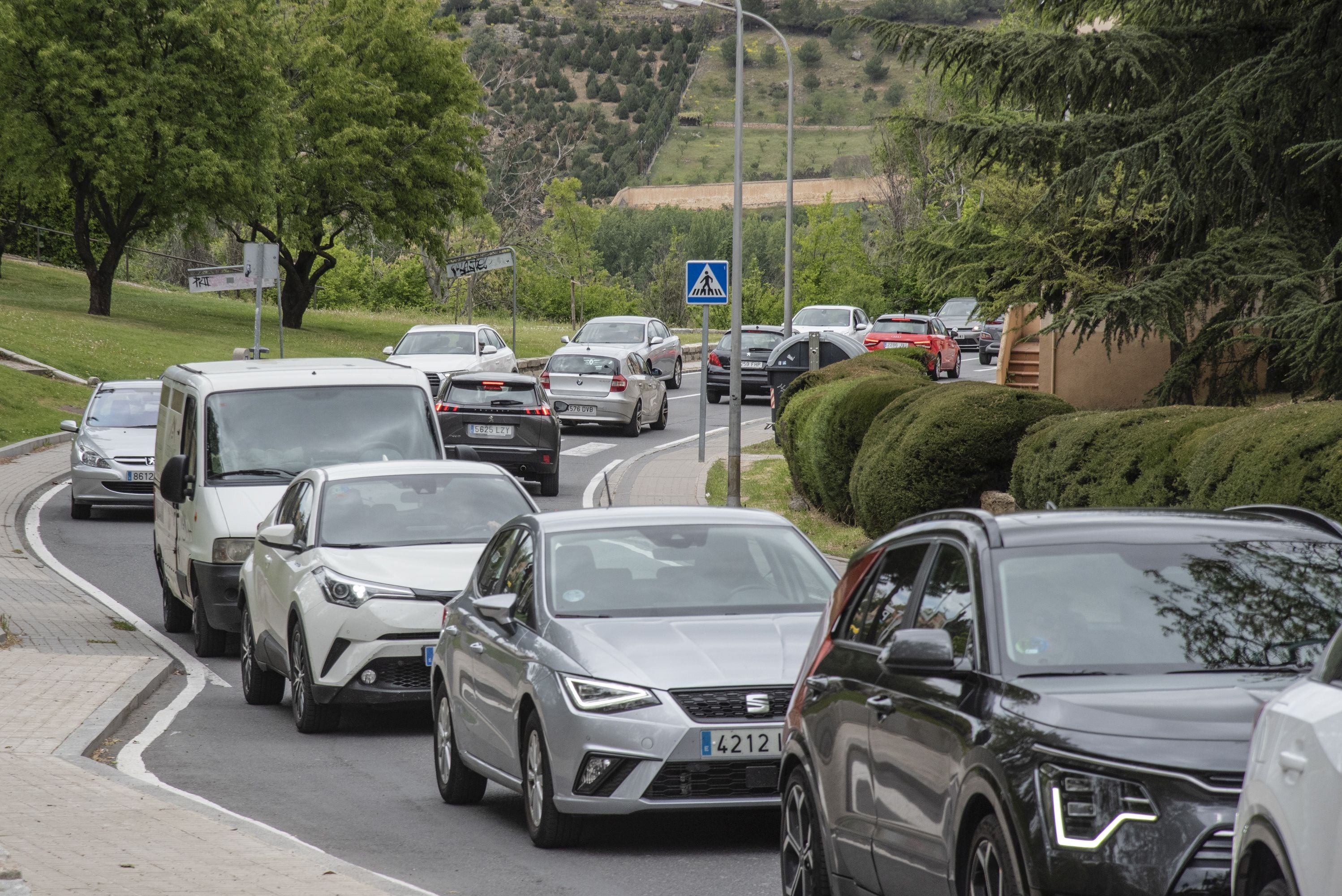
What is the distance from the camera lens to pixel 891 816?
17.7 feet

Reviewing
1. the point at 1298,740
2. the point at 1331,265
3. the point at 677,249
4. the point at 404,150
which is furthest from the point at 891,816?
the point at 677,249

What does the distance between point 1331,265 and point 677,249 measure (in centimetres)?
8414

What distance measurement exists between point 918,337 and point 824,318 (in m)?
6.84

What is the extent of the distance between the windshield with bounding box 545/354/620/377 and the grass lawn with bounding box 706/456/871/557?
3414 mm

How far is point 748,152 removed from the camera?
16988cm

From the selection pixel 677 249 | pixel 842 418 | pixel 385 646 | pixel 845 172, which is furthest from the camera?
pixel 845 172

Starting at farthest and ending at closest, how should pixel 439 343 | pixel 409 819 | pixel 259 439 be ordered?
pixel 439 343 → pixel 259 439 → pixel 409 819

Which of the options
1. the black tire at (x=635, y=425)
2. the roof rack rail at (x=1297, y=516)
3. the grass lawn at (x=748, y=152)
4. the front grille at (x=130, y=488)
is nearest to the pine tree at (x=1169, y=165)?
the roof rack rail at (x=1297, y=516)

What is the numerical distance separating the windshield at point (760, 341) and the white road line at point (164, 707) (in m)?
21.6

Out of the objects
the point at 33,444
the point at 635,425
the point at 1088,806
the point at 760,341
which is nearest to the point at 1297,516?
the point at 1088,806

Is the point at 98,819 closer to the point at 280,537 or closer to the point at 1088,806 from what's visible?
the point at 280,537

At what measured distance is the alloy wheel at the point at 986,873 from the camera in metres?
4.61

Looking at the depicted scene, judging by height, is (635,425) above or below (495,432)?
below

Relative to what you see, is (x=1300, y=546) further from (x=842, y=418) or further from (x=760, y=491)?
(x=760, y=491)
